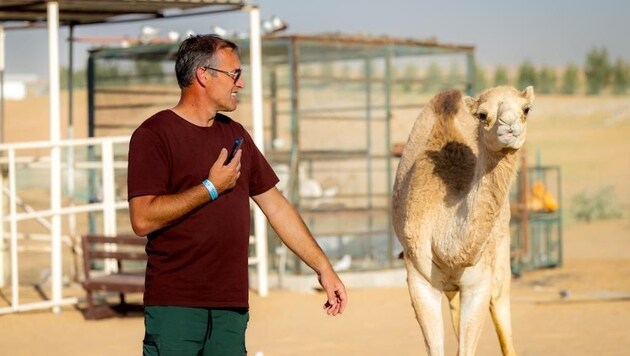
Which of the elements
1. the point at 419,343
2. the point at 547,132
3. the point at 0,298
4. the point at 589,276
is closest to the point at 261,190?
the point at 419,343

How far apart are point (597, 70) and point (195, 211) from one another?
162 feet

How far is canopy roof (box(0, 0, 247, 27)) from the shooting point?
1387 centimetres

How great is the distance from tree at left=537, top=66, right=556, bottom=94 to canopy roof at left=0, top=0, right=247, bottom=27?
3686cm

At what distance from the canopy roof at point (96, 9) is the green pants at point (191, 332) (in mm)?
8467

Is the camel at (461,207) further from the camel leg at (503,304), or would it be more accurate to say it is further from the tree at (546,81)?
the tree at (546,81)

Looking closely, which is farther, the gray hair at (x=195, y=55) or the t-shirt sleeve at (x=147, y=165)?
the gray hair at (x=195, y=55)

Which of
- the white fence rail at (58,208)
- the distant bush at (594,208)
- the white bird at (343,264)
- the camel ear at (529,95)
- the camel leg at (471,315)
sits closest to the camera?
the camel ear at (529,95)

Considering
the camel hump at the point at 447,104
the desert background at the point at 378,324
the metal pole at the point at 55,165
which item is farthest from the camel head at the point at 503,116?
the metal pole at the point at 55,165

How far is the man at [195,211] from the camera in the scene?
214 inches

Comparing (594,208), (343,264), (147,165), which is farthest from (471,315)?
(594,208)

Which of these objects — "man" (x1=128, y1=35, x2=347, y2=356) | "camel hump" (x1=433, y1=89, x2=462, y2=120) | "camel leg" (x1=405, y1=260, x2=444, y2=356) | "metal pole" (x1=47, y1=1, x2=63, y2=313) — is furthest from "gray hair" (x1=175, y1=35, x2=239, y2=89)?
"metal pole" (x1=47, y1=1, x2=63, y2=313)

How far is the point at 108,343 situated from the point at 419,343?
2520mm

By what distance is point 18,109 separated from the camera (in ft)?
150

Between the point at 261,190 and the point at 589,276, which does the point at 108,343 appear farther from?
the point at 589,276
